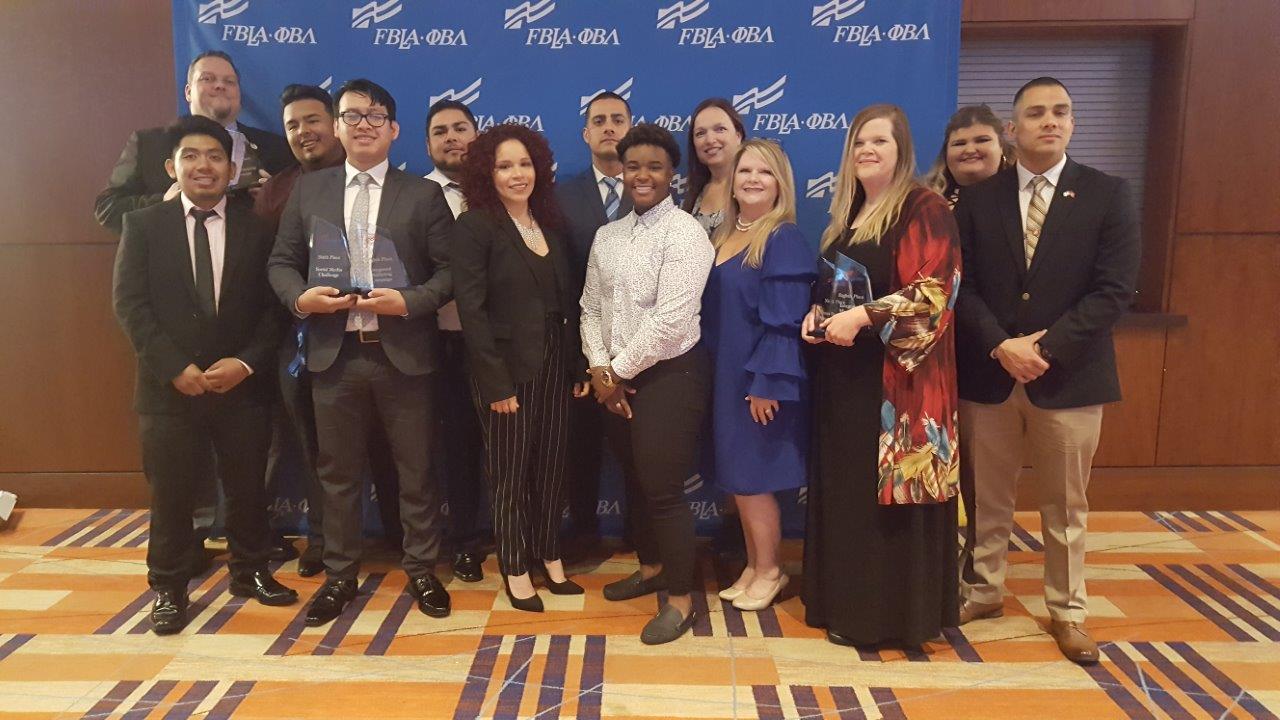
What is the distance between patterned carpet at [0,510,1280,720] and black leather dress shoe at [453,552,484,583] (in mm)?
44

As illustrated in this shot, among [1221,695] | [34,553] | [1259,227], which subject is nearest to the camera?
[1221,695]

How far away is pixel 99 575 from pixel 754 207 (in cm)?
308

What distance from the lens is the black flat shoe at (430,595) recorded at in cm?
302

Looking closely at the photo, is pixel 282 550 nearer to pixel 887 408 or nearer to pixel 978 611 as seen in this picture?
pixel 887 408

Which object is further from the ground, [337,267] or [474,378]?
[337,267]

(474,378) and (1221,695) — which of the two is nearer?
(1221,695)

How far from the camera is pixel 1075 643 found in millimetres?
2711

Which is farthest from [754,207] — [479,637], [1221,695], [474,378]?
[1221,695]

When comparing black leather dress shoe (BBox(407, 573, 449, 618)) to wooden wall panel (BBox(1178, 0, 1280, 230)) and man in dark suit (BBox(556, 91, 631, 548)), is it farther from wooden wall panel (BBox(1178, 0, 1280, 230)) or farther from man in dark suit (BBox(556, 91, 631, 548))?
wooden wall panel (BBox(1178, 0, 1280, 230))

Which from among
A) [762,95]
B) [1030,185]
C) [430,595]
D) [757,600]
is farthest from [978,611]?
[762,95]

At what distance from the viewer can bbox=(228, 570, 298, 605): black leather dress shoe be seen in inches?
123

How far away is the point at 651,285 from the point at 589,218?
0.82 meters

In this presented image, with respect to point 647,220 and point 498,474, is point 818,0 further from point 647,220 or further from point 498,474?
point 498,474

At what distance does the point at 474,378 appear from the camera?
292cm
